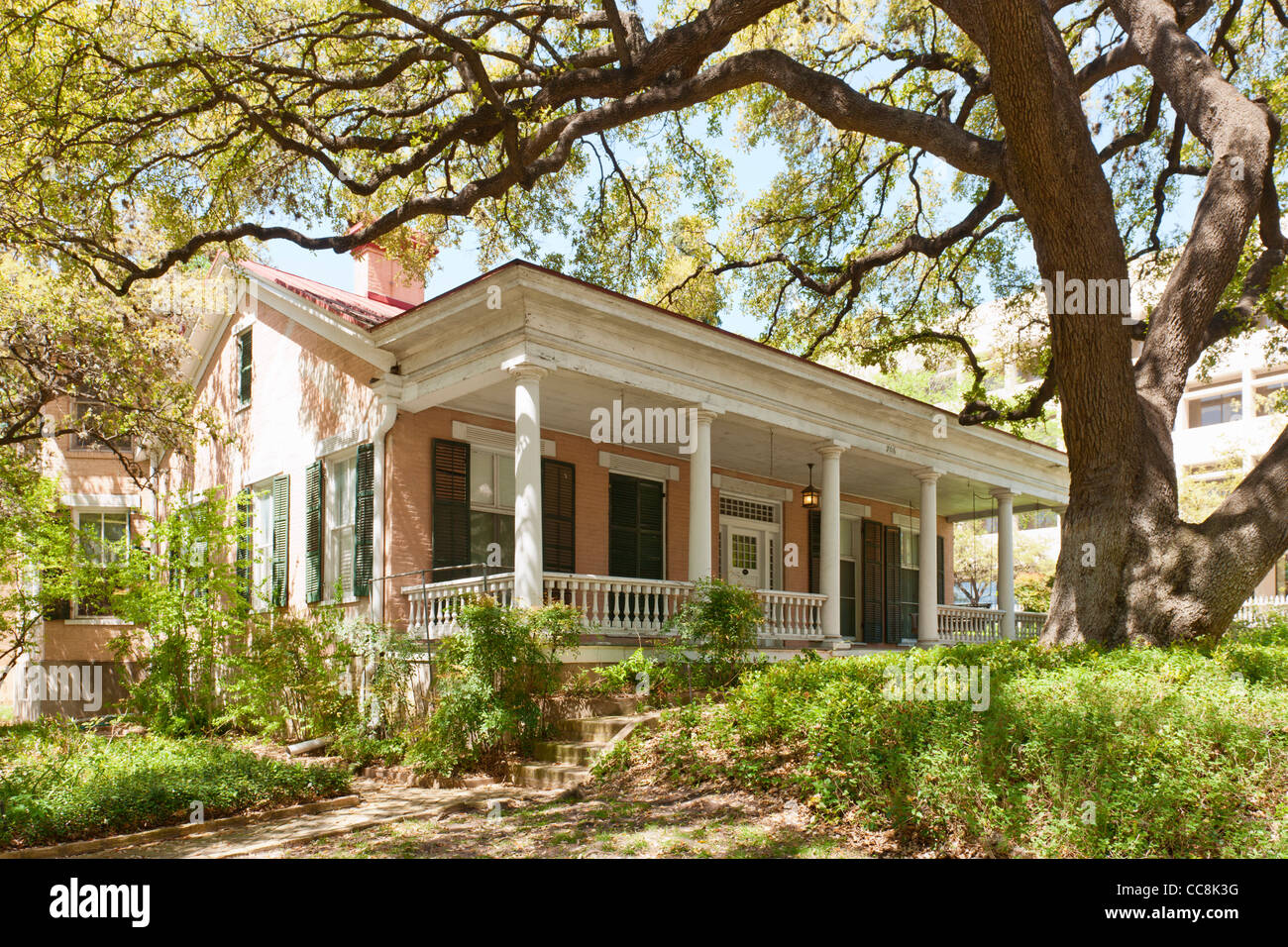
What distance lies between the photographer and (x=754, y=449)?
672 inches

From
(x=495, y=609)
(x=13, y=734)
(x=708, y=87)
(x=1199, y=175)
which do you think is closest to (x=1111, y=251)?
(x=708, y=87)

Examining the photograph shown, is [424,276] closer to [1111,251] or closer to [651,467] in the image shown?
[651,467]

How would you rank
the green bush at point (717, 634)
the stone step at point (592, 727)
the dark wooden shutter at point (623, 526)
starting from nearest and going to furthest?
the stone step at point (592, 727) → the green bush at point (717, 634) → the dark wooden shutter at point (623, 526)

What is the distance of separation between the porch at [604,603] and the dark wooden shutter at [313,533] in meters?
2.12

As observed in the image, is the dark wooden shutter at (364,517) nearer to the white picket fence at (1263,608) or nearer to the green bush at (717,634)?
the green bush at (717,634)

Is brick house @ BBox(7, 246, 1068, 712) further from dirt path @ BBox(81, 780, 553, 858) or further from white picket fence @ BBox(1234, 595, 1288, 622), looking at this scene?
white picket fence @ BBox(1234, 595, 1288, 622)

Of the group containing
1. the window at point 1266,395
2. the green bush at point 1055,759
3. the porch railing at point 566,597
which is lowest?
the green bush at point 1055,759

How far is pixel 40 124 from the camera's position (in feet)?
35.4

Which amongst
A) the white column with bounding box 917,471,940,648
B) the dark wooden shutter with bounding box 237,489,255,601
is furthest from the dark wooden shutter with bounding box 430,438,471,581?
the white column with bounding box 917,471,940,648

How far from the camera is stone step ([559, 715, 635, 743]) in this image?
10.2 meters

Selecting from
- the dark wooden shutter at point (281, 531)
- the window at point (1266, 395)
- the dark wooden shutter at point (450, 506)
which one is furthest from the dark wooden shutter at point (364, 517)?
the window at point (1266, 395)

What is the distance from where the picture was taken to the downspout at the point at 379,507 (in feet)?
43.1

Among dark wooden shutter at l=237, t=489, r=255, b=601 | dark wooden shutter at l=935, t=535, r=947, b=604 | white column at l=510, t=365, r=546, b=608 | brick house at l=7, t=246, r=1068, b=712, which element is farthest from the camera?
dark wooden shutter at l=935, t=535, r=947, b=604

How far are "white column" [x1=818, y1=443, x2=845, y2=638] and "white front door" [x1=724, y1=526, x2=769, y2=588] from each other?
3030 mm
